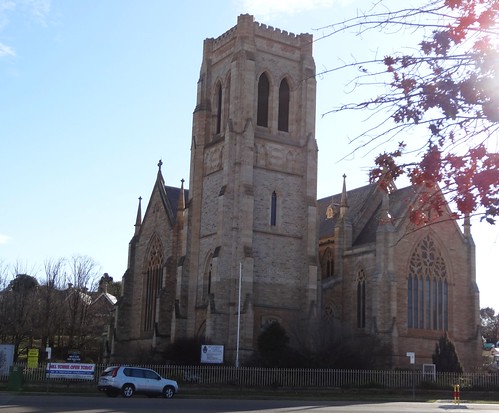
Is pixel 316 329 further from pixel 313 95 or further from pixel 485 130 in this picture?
pixel 485 130

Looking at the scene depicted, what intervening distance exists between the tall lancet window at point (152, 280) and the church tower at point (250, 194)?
6587 mm

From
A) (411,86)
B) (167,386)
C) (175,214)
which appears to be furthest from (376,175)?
(175,214)

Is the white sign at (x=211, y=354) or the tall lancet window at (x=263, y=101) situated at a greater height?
the tall lancet window at (x=263, y=101)

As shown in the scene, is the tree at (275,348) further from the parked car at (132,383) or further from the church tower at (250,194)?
the parked car at (132,383)

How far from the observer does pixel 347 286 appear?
179 ft

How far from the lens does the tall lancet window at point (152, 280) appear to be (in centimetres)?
5969

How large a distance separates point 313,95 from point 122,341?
23571 mm

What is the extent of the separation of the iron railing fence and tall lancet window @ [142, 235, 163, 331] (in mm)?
18067

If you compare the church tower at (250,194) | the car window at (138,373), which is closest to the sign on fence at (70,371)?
the car window at (138,373)

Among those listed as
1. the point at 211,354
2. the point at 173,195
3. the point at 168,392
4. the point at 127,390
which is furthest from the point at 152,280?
the point at 127,390

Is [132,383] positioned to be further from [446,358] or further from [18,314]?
[18,314]

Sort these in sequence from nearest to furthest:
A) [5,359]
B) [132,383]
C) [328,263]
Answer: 1. [132,383]
2. [5,359]
3. [328,263]

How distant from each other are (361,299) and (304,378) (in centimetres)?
1273

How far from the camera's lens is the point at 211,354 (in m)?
42.7
